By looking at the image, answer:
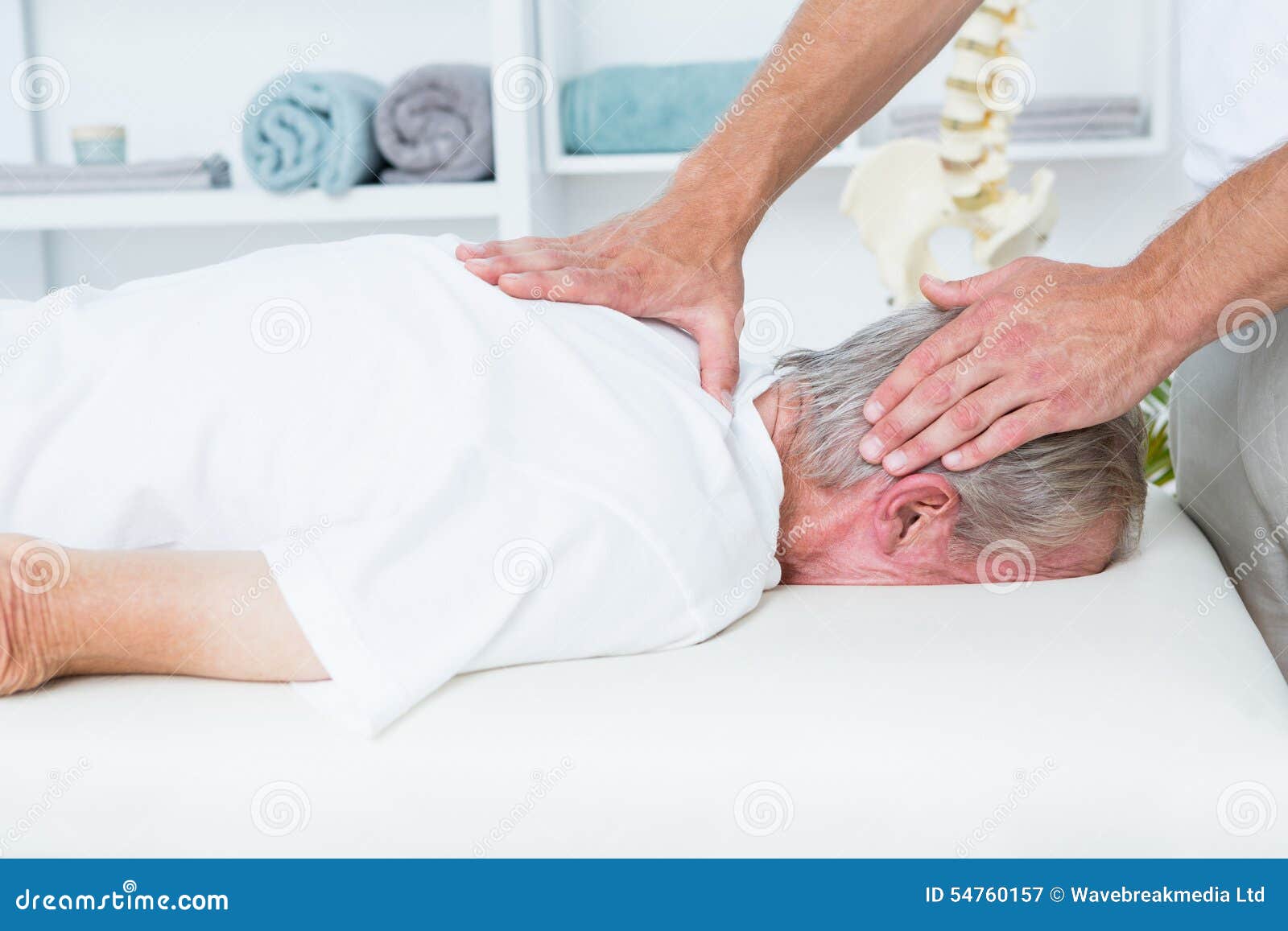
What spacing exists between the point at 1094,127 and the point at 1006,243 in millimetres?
440

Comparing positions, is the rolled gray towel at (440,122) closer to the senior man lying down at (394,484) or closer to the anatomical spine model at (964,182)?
the anatomical spine model at (964,182)

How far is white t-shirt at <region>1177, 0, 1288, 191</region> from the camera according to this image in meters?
1.13

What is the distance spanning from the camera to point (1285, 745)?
0.75m

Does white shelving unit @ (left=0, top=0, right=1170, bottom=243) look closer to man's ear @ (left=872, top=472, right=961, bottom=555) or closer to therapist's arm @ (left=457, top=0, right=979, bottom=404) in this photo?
therapist's arm @ (left=457, top=0, right=979, bottom=404)

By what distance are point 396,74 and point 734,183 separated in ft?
5.19

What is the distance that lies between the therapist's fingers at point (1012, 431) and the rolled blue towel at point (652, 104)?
136 cm

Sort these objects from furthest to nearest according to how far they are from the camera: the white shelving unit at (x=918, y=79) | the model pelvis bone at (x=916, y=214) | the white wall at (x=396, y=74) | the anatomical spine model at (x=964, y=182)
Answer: the white wall at (x=396, y=74) → the white shelving unit at (x=918, y=79) → the model pelvis bone at (x=916, y=214) → the anatomical spine model at (x=964, y=182)

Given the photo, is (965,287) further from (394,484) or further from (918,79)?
(918,79)

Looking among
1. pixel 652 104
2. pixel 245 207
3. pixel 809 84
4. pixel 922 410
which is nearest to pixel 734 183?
pixel 809 84

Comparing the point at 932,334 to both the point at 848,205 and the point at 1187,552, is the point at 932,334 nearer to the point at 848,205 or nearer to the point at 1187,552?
the point at 1187,552

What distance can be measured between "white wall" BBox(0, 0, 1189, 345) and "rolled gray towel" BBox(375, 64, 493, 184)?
0.29 metres

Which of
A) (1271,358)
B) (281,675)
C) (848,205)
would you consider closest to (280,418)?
(281,675)

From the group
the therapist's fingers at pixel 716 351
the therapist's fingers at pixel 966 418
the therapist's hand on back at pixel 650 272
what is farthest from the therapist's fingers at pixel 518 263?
the therapist's fingers at pixel 966 418

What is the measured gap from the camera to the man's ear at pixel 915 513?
1040 mm
